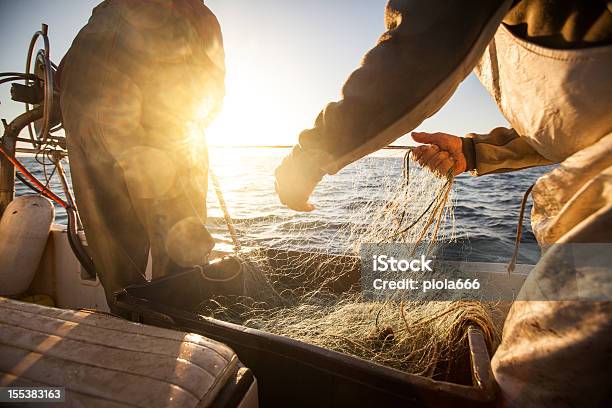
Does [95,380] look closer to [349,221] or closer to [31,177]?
[349,221]

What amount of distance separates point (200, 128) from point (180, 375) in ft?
8.41

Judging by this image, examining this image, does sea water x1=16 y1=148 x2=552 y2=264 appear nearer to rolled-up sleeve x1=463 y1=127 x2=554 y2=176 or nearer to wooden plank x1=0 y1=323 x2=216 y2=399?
rolled-up sleeve x1=463 y1=127 x2=554 y2=176

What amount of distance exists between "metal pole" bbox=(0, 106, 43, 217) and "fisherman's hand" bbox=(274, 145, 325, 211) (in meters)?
3.85

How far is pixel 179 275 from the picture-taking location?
2318 millimetres

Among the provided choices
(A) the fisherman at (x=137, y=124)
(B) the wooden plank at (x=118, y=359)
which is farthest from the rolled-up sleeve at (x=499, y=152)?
(A) the fisherman at (x=137, y=124)

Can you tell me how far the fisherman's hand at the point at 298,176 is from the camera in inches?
45.6

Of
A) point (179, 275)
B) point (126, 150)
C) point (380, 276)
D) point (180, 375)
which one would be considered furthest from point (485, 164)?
point (126, 150)

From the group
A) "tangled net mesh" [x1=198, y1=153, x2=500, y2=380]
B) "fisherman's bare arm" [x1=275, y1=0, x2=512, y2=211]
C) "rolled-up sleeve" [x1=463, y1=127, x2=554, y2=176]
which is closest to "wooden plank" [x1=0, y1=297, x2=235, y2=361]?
"fisherman's bare arm" [x1=275, y1=0, x2=512, y2=211]

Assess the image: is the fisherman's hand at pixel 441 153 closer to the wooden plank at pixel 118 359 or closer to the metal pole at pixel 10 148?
the wooden plank at pixel 118 359

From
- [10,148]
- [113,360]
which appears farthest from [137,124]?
[10,148]

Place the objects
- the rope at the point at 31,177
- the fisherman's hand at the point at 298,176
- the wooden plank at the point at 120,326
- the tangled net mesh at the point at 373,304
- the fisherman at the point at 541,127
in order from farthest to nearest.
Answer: the rope at the point at 31,177, the tangled net mesh at the point at 373,304, the fisherman's hand at the point at 298,176, the wooden plank at the point at 120,326, the fisherman at the point at 541,127

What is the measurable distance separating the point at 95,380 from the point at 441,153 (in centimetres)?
194

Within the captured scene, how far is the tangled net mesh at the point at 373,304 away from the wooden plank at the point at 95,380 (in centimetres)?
112

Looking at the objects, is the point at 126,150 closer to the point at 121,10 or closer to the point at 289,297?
the point at 121,10
